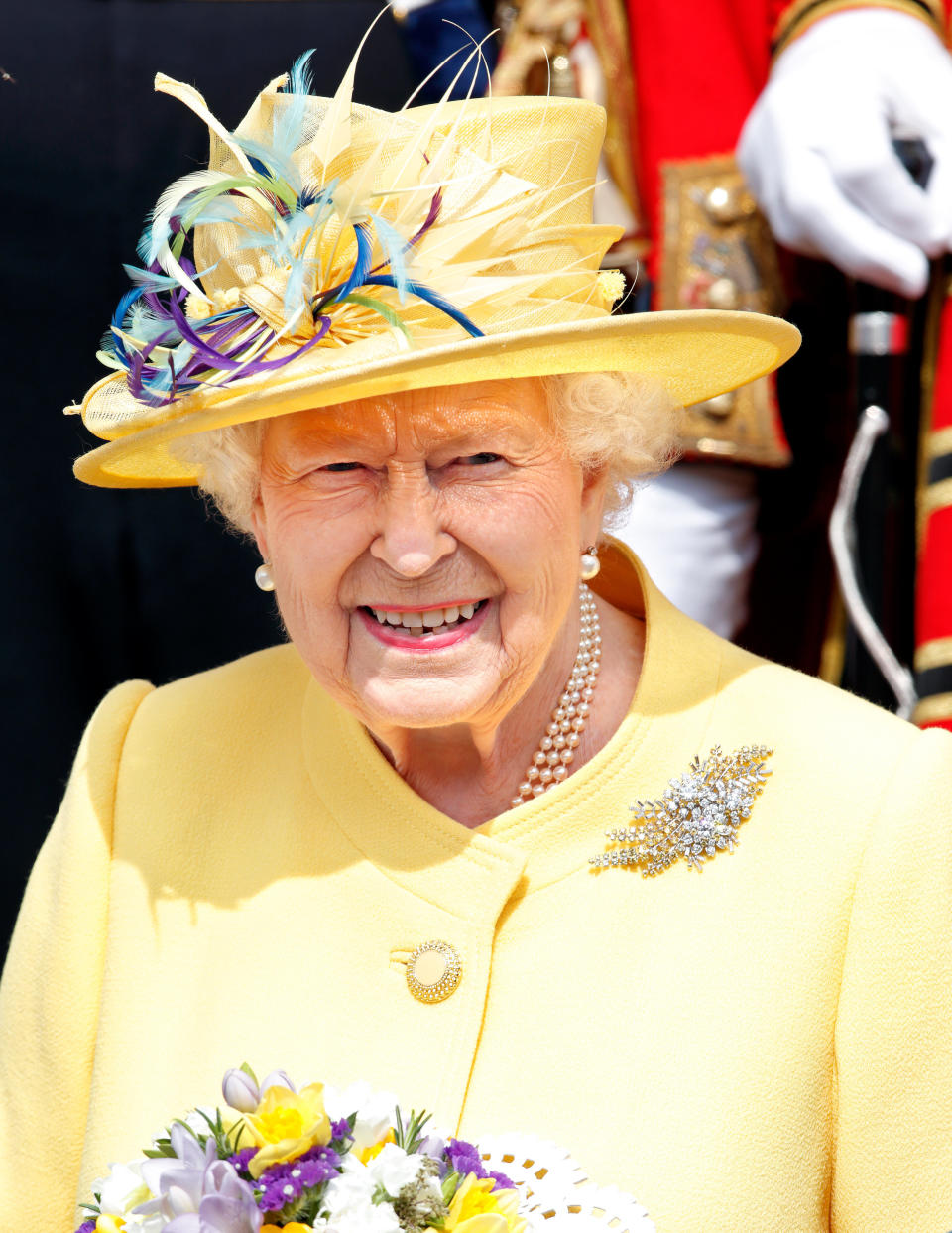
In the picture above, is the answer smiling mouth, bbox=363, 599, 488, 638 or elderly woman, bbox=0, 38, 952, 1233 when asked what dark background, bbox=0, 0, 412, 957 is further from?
smiling mouth, bbox=363, 599, 488, 638

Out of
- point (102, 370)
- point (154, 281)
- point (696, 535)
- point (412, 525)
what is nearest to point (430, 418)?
point (412, 525)

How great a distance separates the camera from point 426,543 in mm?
1684

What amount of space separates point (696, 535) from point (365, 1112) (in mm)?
1612

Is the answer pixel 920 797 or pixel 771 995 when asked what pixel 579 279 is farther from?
pixel 771 995

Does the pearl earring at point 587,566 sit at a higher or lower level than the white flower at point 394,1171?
higher

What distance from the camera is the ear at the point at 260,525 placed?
1875 mm

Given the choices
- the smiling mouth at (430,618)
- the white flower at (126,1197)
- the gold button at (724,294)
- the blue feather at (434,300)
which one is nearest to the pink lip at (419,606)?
the smiling mouth at (430,618)

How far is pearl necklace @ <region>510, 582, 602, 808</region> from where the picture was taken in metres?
1.93

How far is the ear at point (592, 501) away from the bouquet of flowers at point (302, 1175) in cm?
71

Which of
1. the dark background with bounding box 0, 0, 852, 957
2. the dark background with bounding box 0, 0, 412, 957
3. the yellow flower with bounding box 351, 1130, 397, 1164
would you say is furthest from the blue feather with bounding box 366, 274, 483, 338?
the dark background with bounding box 0, 0, 412, 957

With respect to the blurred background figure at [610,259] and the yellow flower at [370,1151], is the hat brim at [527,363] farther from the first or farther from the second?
the blurred background figure at [610,259]

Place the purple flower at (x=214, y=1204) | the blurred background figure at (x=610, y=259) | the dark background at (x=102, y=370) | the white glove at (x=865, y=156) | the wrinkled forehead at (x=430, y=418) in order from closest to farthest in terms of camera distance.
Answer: the purple flower at (x=214, y=1204)
the wrinkled forehead at (x=430, y=418)
the white glove at (x=865, y=156)
the blurred background figure at (x=610, y=259)
the dark background at (x=102, y=370)

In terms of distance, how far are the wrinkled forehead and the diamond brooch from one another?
423 millimetres

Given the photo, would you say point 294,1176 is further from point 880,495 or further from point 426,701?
point 880,495
